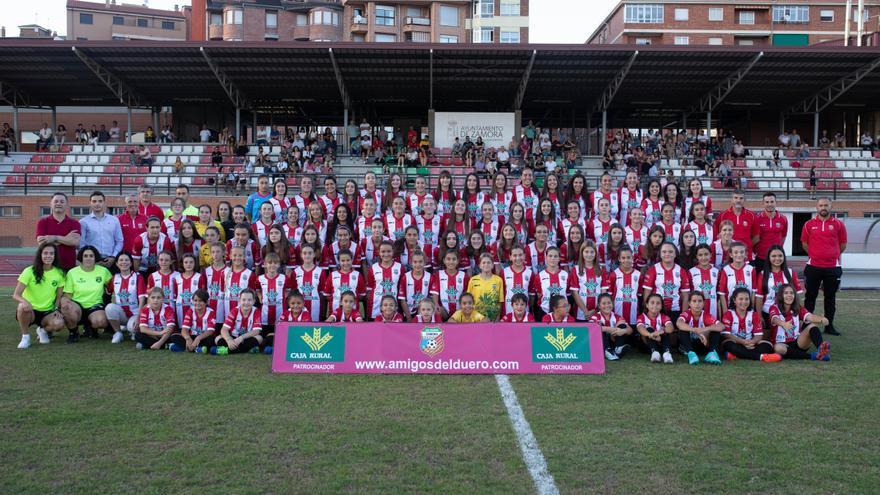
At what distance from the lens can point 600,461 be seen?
14.5ft

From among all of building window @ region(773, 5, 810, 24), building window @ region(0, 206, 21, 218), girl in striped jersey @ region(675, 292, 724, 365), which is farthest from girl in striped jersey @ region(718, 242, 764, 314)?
building window @ region(773, 5, 810, 24)

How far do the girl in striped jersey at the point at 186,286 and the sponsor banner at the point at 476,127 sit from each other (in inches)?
795

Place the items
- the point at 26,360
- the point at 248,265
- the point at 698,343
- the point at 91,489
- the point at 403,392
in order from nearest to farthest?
the point at 91,489 < the point at 403,392 < the point at 26,360 < the point at 698,343 < the point at 248,265

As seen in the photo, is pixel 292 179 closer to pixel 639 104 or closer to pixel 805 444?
pixel 639 104

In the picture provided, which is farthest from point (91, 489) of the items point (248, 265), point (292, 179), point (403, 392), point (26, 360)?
point (292, 179)

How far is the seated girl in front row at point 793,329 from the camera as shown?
301 inches

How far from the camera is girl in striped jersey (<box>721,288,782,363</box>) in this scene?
7660mm

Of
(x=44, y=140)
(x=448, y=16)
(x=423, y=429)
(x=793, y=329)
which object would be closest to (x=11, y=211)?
(x=44, y=140)

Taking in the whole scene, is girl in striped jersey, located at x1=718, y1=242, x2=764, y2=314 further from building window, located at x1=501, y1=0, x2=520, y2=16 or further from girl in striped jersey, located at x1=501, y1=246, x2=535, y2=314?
building window, located at x1=501, y1=0, x2=520, y2=16

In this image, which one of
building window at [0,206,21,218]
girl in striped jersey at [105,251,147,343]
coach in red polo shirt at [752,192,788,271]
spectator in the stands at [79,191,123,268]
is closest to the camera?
girl in striped jersey at [105,251,147,343]

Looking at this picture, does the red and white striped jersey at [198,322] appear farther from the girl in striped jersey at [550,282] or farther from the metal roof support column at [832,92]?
the metal roof support column at [832,92]

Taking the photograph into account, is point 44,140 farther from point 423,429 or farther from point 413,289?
point 423,429

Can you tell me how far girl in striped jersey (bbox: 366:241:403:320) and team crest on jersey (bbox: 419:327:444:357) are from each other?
4.54 feet

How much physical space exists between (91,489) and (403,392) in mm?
2687
